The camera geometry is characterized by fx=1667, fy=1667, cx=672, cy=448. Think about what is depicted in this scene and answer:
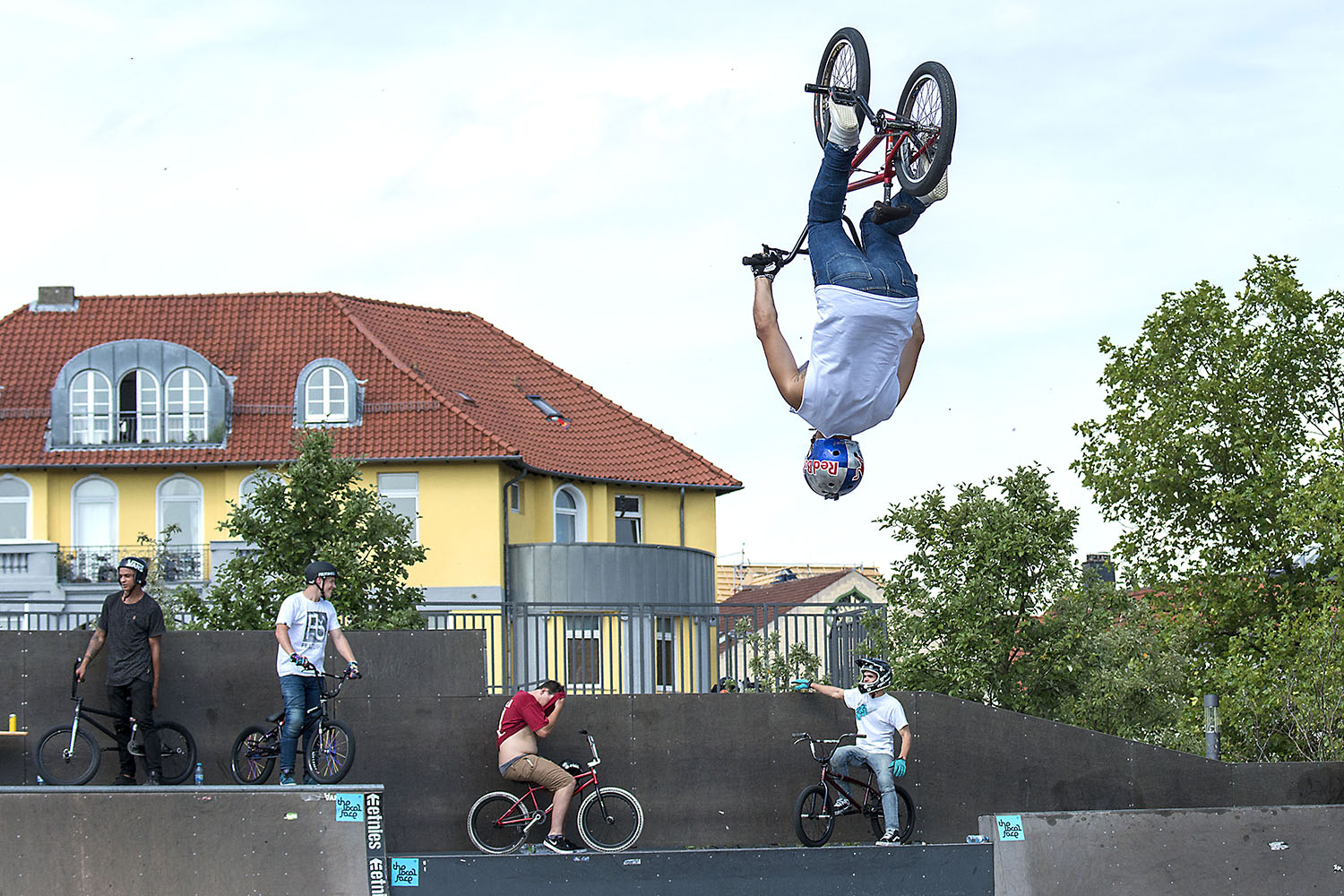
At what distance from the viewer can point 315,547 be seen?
19.1 meters

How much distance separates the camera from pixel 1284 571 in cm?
3531

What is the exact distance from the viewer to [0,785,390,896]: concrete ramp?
11180 millimetres

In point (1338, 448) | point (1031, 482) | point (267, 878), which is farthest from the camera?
point (1338, 448)

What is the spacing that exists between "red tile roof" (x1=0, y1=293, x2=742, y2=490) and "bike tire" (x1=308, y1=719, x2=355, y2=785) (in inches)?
919

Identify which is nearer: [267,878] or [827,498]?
[827,498]

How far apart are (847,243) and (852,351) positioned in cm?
59

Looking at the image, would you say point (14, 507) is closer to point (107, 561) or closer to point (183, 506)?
point (107, 561)

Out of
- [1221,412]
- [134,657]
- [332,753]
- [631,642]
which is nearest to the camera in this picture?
[134,657]

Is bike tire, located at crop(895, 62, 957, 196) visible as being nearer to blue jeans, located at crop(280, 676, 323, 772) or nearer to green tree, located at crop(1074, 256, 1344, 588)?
blue jeans, located at crop(280, 676, 323, 772)

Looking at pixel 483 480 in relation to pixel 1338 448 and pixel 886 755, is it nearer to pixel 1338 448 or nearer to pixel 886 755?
pixel 1338 448

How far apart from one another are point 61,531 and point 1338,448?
27.6 m

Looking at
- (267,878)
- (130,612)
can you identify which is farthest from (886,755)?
(130,612)

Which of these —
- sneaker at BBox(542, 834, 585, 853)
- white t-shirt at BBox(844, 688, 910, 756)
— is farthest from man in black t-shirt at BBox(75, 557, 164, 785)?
white t-shirt at BBox(844, 688, 910, 756)

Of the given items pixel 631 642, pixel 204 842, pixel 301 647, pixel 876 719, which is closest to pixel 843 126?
pixel 204 842
